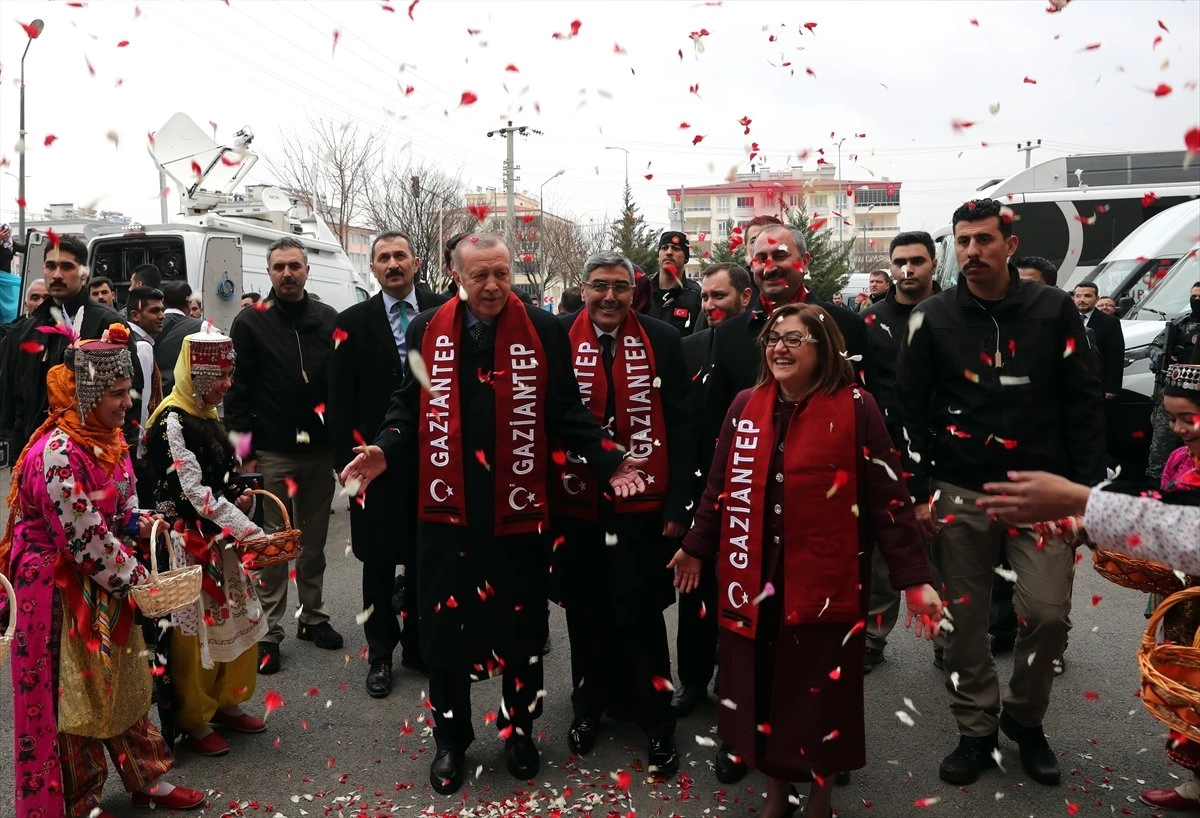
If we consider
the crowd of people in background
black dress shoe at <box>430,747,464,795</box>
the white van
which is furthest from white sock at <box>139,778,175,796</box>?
the white van

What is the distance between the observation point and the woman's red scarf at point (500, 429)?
409cm

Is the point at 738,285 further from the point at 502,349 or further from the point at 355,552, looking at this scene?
the point at 355,552

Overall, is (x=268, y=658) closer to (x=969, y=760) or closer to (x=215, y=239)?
(x=969, y=760)

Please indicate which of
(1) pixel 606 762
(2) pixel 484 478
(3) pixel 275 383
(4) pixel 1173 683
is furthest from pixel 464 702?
(4) pixel 1173 683

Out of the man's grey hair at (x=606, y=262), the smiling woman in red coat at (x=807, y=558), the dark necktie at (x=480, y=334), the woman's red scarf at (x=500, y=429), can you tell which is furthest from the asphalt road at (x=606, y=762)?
the man's grey hair at (x=606, y=262)

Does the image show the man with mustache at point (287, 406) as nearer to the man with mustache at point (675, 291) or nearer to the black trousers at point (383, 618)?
the black trousers at point (383, 618)

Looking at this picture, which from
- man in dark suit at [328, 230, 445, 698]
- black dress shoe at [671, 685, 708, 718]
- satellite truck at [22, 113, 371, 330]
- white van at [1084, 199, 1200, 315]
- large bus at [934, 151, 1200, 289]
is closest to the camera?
black dress shoe at [671, 685, 708, 718]

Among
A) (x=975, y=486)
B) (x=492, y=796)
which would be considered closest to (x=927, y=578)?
(x=975, y=486)

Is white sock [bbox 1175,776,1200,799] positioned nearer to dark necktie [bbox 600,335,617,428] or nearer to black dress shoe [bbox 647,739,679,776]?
black dress shoe [bbox 647,739,679,776]

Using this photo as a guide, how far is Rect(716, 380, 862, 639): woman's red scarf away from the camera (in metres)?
3.49

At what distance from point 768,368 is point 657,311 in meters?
3.60

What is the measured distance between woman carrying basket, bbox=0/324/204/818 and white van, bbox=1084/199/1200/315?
10054mm

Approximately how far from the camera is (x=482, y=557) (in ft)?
13.4

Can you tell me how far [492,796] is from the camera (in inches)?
158
